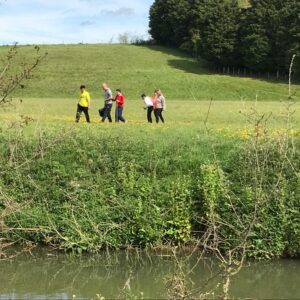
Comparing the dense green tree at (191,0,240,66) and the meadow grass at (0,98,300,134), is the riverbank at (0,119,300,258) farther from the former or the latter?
the dense green tree at (191,0,240,66)

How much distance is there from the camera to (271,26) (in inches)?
3199

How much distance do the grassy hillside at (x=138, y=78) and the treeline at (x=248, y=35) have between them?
3628 mm

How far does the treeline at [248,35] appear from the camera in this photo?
7825 cm

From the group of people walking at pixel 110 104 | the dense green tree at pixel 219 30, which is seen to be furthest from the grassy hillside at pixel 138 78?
the group of people walking at pixel 110 104

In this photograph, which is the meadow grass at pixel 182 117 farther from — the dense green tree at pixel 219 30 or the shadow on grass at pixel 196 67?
the dense green tree at pixel 219 30

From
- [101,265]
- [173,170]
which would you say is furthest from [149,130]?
[101,265]

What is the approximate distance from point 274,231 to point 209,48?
73.1 m

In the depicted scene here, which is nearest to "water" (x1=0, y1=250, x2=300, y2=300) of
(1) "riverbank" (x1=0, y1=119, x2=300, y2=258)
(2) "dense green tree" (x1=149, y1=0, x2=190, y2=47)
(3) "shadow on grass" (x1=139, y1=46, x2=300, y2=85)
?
(1) "riverbank" (x1=0, y1=119, x2=300, y2=258)

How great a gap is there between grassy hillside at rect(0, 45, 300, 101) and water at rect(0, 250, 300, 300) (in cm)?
3939

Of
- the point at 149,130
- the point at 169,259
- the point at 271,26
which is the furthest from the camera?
the point at 271,26

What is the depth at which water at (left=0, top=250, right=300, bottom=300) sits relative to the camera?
11.0 metres

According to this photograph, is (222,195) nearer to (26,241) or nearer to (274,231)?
(274,231)

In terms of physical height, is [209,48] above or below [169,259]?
above

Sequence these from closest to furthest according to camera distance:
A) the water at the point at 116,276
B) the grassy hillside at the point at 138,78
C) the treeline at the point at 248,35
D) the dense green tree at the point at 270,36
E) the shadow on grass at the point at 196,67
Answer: the water at the point at 116,276
the grassy hillside at the point at 138,78
the dense green tree at the point at 270,36
the shadow on grass at the point at 196,67
the treeline at the point at 248,35
